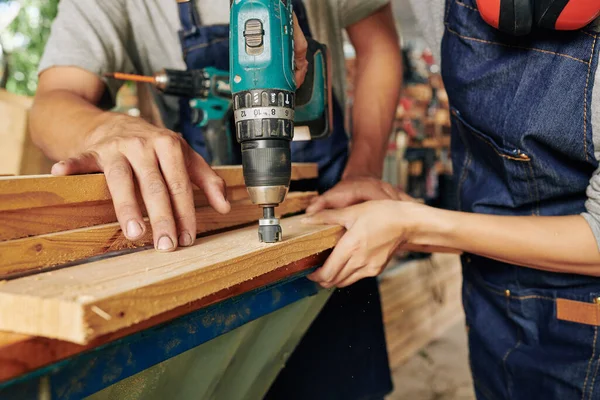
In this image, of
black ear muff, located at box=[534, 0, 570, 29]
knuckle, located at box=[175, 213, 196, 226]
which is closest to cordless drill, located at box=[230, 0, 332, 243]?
knuckle, located at box=[175, 213, 196, 226]

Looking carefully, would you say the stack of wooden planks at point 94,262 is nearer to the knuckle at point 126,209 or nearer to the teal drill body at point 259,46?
the knuckle at point 126,209

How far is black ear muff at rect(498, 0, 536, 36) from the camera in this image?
2.97ft

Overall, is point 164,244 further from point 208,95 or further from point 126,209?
point 208,95

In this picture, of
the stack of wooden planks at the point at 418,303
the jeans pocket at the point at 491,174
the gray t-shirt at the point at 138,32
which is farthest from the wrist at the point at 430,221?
the stack of wooden planks at the point at 418,303

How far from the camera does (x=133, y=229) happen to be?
65 cm

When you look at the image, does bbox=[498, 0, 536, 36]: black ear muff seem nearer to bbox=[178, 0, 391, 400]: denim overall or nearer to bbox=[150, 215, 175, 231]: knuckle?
bbox=[178, 0, 391, 400]: denim overall

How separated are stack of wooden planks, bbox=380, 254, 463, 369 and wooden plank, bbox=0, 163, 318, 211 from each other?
7.87ft

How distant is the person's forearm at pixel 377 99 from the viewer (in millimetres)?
1514

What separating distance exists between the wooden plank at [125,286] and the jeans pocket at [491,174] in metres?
0.59

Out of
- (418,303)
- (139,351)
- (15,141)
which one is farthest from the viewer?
(418,303)

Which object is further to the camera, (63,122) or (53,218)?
(63,122)

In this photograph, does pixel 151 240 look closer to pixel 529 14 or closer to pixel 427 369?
pixel 529 14

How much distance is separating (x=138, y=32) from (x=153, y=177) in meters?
0.91

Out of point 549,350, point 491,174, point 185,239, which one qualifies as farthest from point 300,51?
point 549,350
